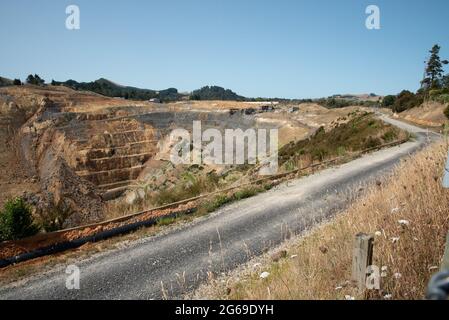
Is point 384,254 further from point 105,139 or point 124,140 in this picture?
point 124,140

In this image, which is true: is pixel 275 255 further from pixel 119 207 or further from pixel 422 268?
pixel 119 207

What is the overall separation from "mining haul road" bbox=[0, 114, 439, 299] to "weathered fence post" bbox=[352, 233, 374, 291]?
2224 mm

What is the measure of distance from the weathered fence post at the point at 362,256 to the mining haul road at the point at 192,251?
2.22m

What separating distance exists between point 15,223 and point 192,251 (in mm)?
4250

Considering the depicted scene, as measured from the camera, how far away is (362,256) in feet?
11.6

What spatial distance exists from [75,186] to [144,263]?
35813mm

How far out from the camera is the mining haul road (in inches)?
234

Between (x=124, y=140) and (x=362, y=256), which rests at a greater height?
(x=362, y=256)

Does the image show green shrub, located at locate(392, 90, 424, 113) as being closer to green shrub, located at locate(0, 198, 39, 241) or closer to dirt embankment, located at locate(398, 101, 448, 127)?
dirt embankment, located at locate(398, 101, 448, 127)

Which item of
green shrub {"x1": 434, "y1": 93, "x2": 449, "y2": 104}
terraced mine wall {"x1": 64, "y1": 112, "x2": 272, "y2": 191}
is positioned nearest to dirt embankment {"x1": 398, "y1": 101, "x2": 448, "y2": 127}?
green shrub {"x1": 434, "y1": 93, "x2": 449, "y2": 104}

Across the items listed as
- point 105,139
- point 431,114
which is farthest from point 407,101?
point 105,139

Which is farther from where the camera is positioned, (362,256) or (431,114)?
(431,114)

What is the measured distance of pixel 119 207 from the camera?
1120 cm
